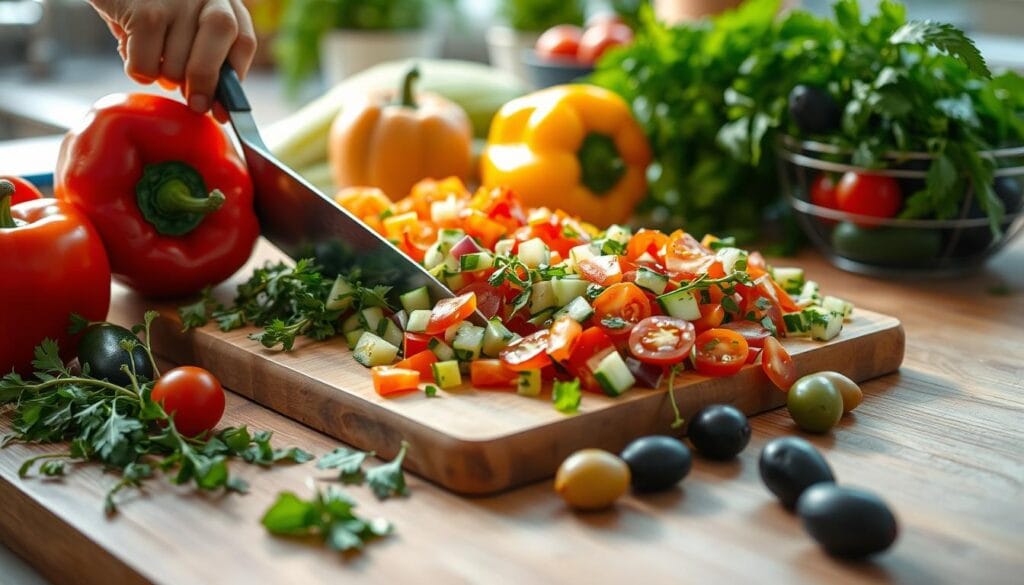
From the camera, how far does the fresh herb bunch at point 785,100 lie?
5.57 feet

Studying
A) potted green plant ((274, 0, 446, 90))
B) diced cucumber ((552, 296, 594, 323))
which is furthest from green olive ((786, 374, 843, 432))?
potted green plant ((274, 0, 446, 90))

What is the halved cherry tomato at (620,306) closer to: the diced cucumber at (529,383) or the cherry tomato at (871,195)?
the diced cucumber at (529,383)

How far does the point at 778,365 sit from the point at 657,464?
0.28 meters

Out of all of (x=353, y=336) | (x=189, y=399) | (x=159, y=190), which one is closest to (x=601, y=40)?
(x=159, y=190)

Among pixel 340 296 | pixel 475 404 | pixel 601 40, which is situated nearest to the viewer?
pixel 475 404

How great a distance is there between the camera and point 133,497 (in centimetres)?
106

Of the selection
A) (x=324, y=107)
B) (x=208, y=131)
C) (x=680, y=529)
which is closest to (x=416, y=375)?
(x=680, y=529)

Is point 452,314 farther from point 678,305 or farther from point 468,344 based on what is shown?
point 678,305

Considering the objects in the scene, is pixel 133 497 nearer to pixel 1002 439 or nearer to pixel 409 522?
pixel 409 522

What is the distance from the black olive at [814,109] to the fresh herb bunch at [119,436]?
3.35 ft

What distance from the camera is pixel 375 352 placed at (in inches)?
50.3

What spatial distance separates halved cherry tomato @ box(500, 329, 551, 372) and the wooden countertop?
14cm

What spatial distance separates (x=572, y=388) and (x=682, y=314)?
192 millimetres

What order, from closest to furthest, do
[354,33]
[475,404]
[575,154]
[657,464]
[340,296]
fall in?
[657,464]
[475,404]
[340,296]
[575,154]
[354,33]
